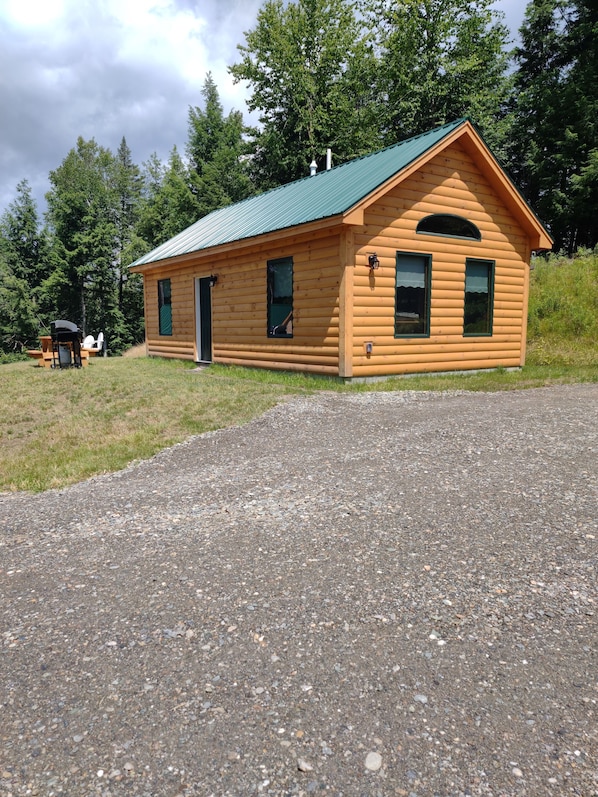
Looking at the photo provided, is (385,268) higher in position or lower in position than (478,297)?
higher

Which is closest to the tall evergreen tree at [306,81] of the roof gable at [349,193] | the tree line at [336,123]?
the tree line at [336,123]

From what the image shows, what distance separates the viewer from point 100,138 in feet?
156

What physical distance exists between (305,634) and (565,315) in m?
15.6

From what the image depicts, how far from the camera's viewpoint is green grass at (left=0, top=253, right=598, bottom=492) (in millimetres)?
5832

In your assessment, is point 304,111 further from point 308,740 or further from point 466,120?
point 308,740

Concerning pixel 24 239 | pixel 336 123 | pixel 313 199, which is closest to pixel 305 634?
pixel 313 199

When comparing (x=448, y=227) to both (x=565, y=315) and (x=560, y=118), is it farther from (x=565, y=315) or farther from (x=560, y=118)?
(x=560, y=118)

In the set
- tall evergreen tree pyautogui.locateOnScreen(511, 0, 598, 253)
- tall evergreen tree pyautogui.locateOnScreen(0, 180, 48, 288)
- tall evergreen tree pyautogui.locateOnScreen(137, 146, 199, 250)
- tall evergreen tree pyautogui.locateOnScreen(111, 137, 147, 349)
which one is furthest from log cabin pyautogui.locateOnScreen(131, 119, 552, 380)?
tall evergreen tree pyautogui.locateOnScreen(0, 180, 48, 288)

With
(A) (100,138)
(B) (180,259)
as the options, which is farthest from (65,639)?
(A) (100,138)

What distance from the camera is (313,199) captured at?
37.2 ft

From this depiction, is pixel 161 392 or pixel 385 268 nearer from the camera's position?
pixel 161 392

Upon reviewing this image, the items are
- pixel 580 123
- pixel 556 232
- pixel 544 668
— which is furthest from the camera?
pixel 556 232

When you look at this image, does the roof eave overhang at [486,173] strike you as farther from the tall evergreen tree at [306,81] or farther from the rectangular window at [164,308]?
the tall evergreen tree at [306,81]

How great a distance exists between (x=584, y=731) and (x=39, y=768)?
1.88m
